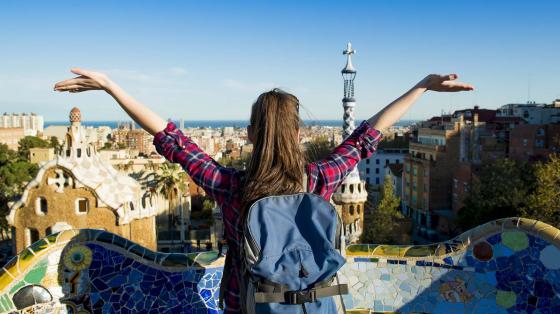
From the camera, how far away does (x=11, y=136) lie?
6412cm

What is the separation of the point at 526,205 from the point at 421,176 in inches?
552

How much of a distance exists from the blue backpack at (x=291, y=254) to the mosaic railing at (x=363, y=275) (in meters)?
2.27

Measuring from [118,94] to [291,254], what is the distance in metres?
1.11

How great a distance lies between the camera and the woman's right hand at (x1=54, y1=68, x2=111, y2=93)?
99.1 inches

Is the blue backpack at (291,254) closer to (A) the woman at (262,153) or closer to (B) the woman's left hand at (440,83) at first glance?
(A) the woman at (262,153)

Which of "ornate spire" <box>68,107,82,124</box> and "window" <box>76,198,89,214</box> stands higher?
"ornate spire" <box>68,107,82,124</box>

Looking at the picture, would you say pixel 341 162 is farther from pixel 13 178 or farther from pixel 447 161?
pixel 447 161

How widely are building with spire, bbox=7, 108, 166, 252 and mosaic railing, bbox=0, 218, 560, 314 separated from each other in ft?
25.8

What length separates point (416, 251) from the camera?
4562mm

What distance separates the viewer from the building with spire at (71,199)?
1179cm

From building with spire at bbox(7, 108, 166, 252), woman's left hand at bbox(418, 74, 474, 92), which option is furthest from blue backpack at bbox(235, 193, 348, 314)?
building with spire at bbox(7, 108, 166, 252)

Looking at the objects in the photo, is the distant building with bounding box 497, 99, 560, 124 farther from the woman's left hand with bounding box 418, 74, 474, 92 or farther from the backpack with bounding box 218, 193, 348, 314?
the backpack with bounding box 218, 193, 348, 314

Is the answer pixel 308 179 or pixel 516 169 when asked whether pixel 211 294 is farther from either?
pixel 516 169

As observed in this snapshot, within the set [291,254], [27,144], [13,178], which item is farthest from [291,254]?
[27,144]
